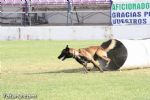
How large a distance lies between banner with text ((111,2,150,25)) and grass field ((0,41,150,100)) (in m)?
9.47

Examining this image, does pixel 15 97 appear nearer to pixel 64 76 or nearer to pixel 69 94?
pixel 69 94

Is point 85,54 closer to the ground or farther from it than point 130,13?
farther from it

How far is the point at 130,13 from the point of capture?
97.9 feet

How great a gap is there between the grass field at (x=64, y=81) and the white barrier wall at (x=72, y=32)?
7.93m

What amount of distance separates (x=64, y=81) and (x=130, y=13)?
16.7 m

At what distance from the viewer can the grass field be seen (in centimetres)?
1155

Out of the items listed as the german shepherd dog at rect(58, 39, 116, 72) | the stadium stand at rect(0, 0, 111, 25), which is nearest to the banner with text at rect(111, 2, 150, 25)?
the stadium stand at rect(0, 0, 111, 25)

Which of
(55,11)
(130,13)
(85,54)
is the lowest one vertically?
(55,11)

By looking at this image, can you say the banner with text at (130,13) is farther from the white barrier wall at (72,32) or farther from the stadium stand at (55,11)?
the stadium stand at (55,11)

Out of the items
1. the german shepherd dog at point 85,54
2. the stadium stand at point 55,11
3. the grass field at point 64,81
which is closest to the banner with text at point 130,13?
the stadium stand at point 55,11

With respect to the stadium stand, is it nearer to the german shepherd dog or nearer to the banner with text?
the banner with text

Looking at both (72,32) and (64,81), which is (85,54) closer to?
(64,81)

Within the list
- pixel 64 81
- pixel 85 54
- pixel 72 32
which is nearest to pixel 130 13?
pixel 72 32

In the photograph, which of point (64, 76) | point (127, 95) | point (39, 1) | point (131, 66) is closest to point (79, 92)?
point (127, 95)
